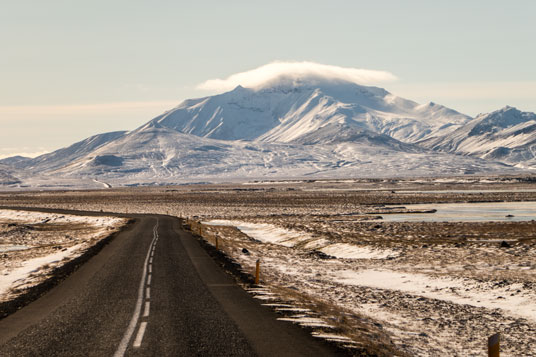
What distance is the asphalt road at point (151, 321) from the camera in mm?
13625

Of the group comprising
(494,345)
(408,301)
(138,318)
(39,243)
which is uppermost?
(494,345)

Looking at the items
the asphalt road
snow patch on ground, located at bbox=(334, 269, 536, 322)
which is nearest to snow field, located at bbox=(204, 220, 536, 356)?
snow patch on ground, located at bbox=(334, 269, 536, 322)

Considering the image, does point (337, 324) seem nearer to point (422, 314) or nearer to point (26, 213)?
point (422, 314)

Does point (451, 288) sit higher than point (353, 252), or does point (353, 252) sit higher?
point (451, 288)

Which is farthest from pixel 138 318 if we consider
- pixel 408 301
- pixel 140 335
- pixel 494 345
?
pixel 494 345

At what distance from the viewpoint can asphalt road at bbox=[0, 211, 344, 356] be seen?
44.7ft

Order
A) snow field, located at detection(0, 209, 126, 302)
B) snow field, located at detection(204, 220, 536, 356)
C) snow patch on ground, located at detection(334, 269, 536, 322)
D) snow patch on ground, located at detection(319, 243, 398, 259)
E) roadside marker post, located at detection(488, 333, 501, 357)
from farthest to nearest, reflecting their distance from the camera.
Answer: snow patch on ground, located at detection(319, 243, 398, 259) → snow field, located at detection(0, 209, 126, 302) → snow patch on ground, located at detection(334, 269, 536, 322) → snow field, located at detection(204, 220, 536, 356) → roadside marker post, located at detection(488, 333, 501, 357)

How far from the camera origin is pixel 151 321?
650 inches

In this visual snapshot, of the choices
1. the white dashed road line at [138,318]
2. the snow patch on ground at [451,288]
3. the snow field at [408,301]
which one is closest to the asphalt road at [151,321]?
the white dashed road line at [138,318]

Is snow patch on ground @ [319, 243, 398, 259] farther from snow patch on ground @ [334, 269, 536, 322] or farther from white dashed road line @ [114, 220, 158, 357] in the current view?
white dashed road line @ [114, 220, 158, 357]

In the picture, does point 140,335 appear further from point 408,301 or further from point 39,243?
point 39,243

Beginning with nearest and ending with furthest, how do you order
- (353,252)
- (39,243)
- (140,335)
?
(140,335), (353,252), (39,243)

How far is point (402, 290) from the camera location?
78.8 feet

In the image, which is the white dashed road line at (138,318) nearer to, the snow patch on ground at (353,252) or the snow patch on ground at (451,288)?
the snow patch on ground at (451,288)
